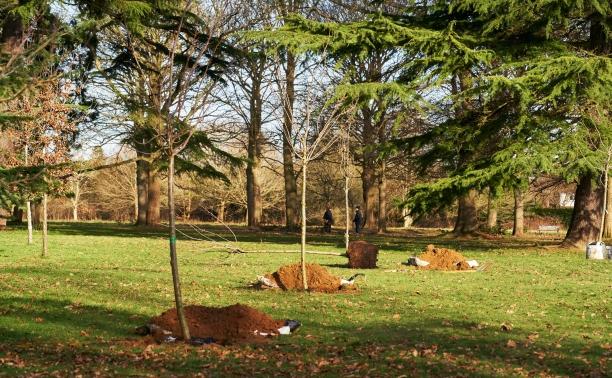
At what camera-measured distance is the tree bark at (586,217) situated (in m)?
26.4

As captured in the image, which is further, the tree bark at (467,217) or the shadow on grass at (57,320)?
the tree bark at (467,217)

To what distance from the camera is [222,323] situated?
32.2ft

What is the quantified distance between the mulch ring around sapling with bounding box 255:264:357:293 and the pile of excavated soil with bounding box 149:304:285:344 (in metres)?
4.12

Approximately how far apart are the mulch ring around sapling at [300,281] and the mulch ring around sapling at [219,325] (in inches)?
162

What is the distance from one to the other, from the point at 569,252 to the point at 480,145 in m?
4.50

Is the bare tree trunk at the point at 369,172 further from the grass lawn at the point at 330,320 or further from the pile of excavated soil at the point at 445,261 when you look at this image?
the grass lawn at the point at 330,320

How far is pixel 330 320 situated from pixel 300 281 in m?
3.32

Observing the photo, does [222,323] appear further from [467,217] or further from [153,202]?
[153,202]

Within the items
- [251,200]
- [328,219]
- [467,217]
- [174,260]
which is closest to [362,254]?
[174,260]

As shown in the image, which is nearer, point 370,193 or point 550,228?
point 370,193

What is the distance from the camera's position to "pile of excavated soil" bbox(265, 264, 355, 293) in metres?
14.2

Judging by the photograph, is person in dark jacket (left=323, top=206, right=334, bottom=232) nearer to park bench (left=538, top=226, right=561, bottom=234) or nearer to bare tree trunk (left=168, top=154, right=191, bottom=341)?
park bench (left=538, top=226, right=561, bottom=234)

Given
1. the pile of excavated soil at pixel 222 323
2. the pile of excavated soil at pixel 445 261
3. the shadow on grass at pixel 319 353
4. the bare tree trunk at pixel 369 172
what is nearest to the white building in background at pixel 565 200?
the bare tree trunk at pixel 369 172

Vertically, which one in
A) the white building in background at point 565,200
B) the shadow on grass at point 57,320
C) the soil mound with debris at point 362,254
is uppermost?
the white building in background at point 565,200
